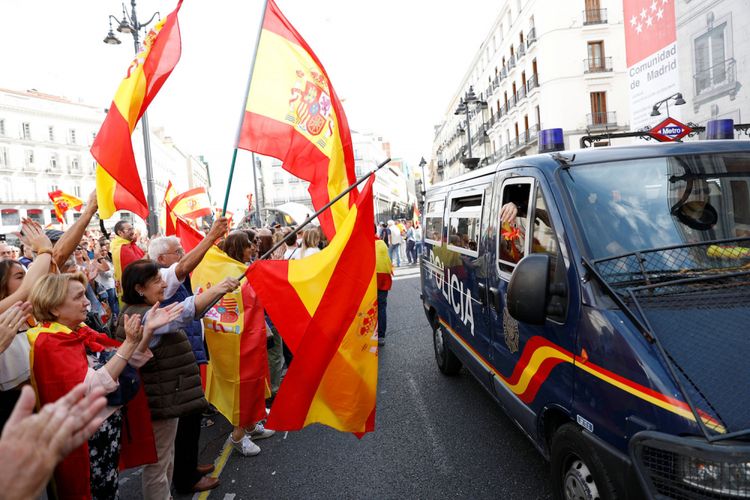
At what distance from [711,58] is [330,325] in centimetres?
992

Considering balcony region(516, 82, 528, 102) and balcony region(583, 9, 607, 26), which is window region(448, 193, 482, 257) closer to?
balcony region(583, 9, 607, 26)

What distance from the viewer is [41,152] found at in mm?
56000

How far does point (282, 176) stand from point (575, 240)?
3035 inches

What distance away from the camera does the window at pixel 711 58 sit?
30.0ft

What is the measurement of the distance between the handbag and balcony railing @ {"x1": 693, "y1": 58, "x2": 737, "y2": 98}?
1056 cm

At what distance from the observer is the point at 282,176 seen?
77250 mm

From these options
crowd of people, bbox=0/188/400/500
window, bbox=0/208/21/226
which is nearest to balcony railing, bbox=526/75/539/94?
crowd of people, bbox=0/188/400/500

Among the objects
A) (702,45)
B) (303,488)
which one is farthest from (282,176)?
(303,488)

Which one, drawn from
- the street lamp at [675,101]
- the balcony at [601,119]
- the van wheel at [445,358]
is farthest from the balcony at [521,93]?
the van wheel at [445,358]

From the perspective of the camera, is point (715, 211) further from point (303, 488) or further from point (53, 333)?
point (53, 333)

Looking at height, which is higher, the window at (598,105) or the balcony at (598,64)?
the balcony at (598,64)

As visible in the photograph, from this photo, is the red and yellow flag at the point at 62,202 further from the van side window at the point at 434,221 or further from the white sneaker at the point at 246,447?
the white sneaker at the point at 246,447

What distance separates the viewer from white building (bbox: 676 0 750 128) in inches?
344

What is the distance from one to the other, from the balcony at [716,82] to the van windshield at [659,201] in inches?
309
